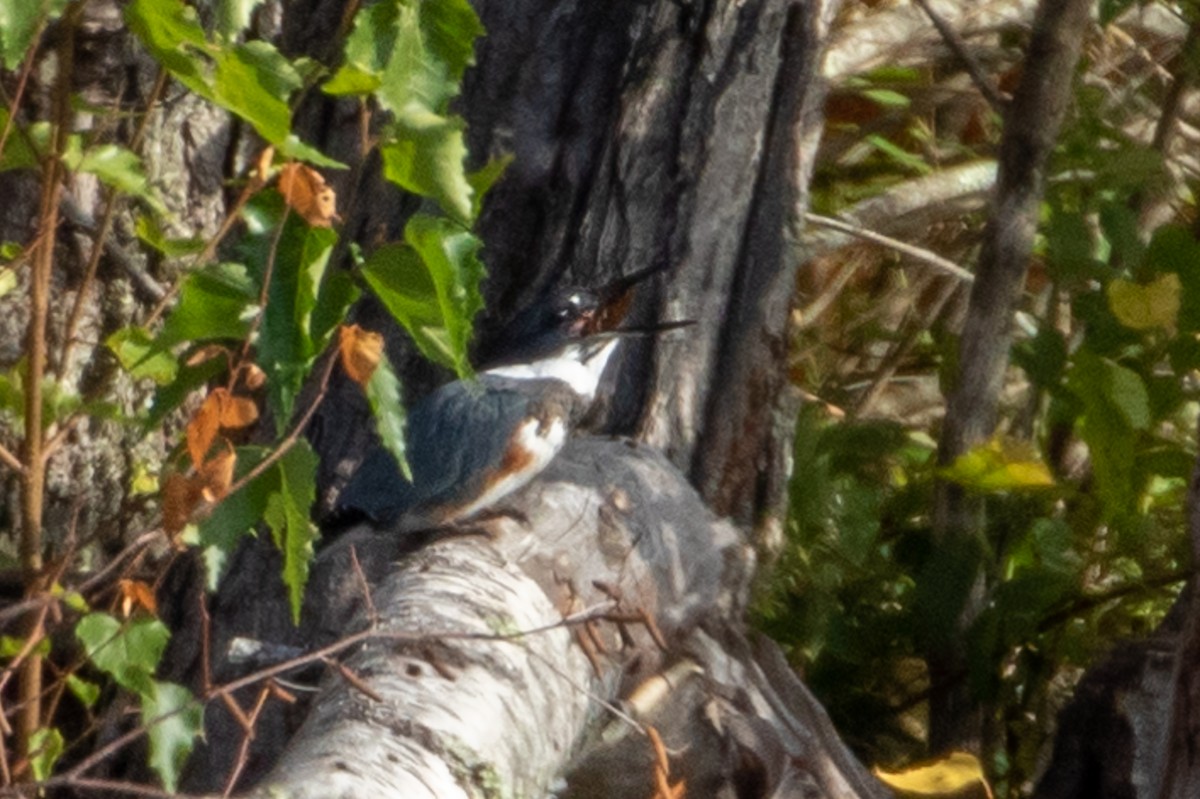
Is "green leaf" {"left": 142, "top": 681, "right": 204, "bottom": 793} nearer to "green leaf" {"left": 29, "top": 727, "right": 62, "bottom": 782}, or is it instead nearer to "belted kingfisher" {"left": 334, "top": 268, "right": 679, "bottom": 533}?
"green leaf" {"left": 29, "top": 727, "right": 62, "bottom": 782}

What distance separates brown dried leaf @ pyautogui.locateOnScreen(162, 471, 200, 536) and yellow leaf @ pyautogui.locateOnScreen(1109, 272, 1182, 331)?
168 centimetres

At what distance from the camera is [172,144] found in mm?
3602

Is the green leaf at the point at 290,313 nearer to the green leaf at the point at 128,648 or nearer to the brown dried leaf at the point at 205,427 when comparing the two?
the brown dried leaf at the point at 205,427

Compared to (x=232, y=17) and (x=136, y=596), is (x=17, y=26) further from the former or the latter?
(x=136, y=596)

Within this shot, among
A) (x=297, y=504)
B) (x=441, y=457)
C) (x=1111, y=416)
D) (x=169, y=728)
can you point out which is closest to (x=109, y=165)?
(x=297, y=504)

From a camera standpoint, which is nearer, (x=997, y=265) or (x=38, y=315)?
(x=38, y=315)

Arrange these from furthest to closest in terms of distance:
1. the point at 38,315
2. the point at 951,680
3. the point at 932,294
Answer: the point at 932,294 → the point at 951,680 → the point at 38,315

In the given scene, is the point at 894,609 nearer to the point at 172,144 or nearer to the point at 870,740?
the point at 870,740

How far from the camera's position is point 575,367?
3.45 m

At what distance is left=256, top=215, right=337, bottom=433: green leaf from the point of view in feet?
6.28

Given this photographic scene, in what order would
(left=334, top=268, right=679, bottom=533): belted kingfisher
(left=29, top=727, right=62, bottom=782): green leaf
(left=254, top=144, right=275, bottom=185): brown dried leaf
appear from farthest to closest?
1. (left=334, top=268, right=679, bottom=533): belted kingfisher
2. (left=29, top=727, right=62, bottom=782): green leaf
3. (left=254, top=144, right=275, bottom=185): brown dried leaf

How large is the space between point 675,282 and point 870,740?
3.65 ft

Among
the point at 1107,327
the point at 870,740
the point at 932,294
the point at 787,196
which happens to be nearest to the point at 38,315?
the point at 787,196

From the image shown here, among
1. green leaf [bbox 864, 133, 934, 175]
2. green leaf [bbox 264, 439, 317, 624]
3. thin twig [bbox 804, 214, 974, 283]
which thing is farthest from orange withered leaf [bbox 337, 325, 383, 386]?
green leaf [bbox 864, 133, 934, 175]
